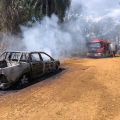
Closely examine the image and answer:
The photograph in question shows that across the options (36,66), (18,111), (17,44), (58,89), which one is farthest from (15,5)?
(18,111)

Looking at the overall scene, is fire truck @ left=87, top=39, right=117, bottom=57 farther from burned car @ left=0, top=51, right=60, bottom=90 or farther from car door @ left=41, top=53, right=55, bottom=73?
burned car @ left=0, top=51, right=60, bottom=90

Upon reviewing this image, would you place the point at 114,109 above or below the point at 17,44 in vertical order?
below

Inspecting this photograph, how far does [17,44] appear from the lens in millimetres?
27719

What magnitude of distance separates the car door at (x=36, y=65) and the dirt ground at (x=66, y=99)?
0.61 metres

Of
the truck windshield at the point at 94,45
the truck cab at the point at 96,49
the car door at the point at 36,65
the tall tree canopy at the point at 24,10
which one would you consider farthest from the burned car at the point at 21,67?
the truck windshield at the point at 94,45

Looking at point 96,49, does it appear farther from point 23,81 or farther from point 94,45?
point 23,81

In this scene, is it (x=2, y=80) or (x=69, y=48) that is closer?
(x=2, y=80)

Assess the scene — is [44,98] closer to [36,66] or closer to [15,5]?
[36,66]

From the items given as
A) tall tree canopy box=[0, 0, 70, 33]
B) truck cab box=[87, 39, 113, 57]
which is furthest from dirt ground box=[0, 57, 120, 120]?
truck cab box=[87, 39, 113, 57]

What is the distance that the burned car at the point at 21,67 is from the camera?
46.5 feet

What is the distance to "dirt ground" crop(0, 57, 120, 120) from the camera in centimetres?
1011

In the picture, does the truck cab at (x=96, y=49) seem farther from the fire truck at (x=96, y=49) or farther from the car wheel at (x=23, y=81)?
the car wheel at (x=23, y=81)

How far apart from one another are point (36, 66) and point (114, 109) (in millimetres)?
6020

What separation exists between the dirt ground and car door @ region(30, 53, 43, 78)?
0.61 meters
